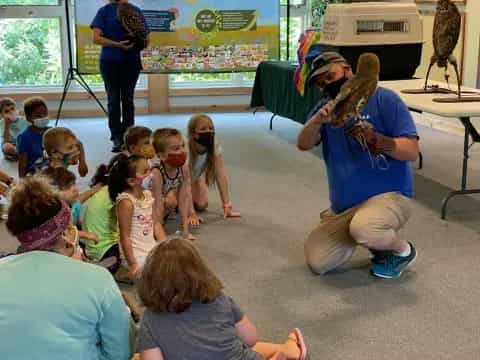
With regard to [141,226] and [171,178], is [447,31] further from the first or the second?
[141,226]

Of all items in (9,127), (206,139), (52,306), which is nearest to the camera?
(52,306)

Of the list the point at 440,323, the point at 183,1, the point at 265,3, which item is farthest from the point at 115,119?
the point at 440,323

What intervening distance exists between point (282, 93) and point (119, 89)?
4.44ft

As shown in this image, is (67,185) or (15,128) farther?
(15,128)

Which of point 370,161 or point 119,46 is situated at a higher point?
point 119,46

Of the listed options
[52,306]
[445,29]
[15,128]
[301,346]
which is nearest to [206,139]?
[445,29]

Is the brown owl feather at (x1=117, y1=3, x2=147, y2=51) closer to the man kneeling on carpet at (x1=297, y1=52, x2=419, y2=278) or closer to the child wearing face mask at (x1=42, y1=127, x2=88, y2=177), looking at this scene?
the child wearing face mask at (x1=42, y1=127, x2=88, y2=177)

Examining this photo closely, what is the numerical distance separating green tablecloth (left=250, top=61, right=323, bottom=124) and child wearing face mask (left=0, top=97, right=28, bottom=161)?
206cm

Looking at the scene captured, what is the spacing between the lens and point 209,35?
266 inches

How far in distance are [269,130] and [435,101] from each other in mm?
2907

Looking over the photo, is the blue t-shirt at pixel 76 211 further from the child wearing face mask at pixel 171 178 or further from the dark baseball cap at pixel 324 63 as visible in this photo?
the dark baseball cap at pixel 324 63

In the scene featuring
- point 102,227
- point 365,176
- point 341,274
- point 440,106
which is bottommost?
point 341,274

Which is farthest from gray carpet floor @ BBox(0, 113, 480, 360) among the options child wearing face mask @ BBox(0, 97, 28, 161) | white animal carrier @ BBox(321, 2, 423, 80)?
white animal carrier @ BBox(321, 2, 423, 80)

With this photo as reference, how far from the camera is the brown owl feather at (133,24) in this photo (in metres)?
5.24
